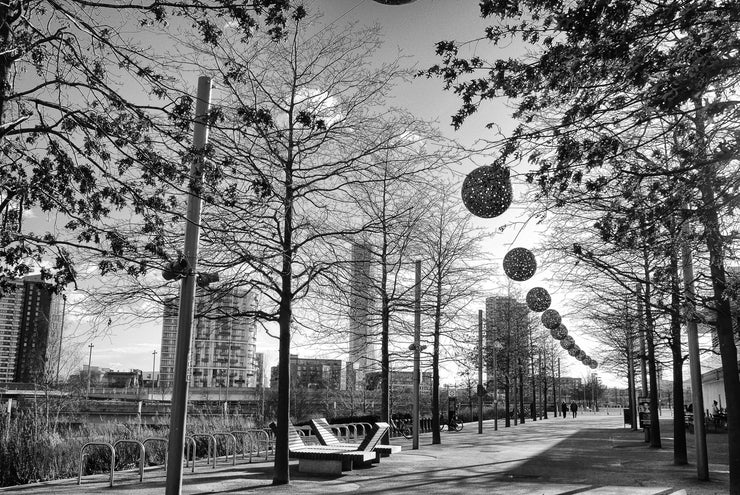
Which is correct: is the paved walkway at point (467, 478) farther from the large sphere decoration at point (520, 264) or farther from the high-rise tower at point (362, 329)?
the large sphere decoration at point (520, 264)

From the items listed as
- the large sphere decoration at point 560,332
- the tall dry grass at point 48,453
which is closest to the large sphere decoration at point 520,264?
the tall dry grass at point 48,453

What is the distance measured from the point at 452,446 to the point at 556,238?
10726mm

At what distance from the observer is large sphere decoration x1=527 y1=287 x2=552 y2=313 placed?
897 inches

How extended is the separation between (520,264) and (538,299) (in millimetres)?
6312

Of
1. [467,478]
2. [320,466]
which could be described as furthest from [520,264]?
[320,466]

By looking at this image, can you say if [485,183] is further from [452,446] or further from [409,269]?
[452,446]

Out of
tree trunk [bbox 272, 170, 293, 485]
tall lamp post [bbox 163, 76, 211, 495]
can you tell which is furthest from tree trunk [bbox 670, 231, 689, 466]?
tall lamp post [bbox 163, 76, 211, 495]

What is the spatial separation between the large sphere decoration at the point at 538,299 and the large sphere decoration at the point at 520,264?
5761 mm

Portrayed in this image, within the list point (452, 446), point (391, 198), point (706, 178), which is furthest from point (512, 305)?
point (706, 178)

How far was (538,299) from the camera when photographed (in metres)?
22.9

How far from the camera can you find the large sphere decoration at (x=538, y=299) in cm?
2278

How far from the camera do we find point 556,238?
45.8 ft

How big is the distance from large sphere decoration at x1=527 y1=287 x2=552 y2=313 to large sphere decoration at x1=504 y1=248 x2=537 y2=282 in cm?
576

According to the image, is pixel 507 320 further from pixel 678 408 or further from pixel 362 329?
pixel 678 408
